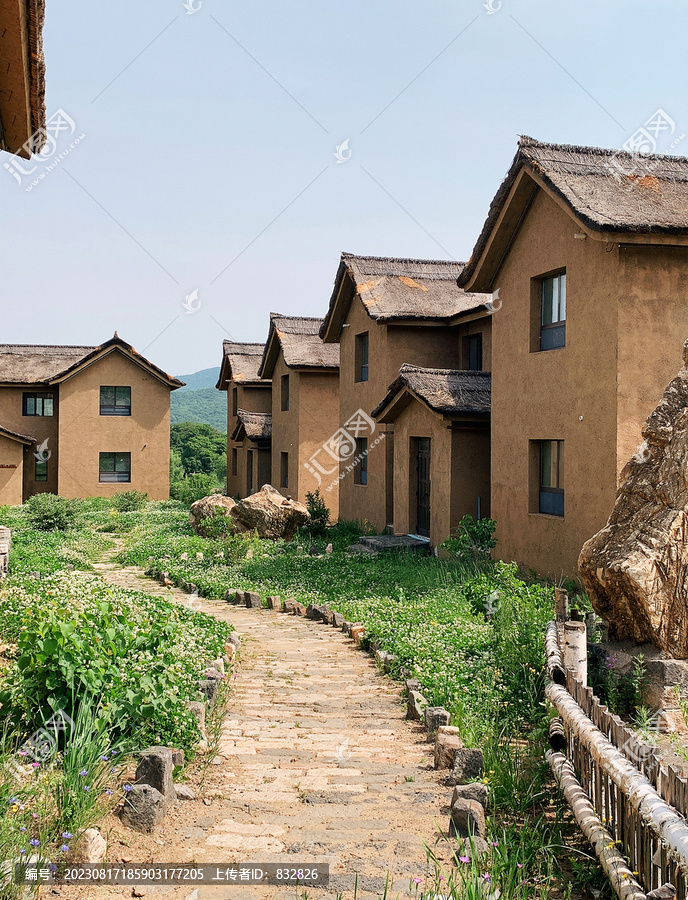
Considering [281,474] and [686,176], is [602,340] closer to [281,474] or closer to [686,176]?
[686,176]

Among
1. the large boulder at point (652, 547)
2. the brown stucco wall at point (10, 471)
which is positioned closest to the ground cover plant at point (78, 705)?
the large boulder at point (652, 547)

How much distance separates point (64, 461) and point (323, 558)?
61.6 ft

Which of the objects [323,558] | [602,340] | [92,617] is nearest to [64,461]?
[323,558]

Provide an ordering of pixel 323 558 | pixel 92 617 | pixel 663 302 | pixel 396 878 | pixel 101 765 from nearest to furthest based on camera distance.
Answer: pixel 396 878, pixel 101 765, pixel 92 617, pixel 663 302, pixel 323 558

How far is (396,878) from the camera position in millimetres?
4094

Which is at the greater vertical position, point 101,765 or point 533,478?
point 533,478

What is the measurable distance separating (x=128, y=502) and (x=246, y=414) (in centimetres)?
547

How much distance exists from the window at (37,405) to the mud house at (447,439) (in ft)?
Answer: 67.1

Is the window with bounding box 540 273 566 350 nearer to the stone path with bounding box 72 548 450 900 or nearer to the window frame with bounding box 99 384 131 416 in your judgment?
the stone path with bounding box 72 548 450 900

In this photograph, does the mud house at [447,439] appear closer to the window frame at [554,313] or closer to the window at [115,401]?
the window frame at [554,313]

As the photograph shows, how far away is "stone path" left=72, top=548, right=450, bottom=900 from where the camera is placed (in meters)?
4.29

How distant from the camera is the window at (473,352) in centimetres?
1892

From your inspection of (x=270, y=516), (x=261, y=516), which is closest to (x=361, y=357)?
(x=270, y=516)

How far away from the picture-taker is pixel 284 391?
2722 cm
